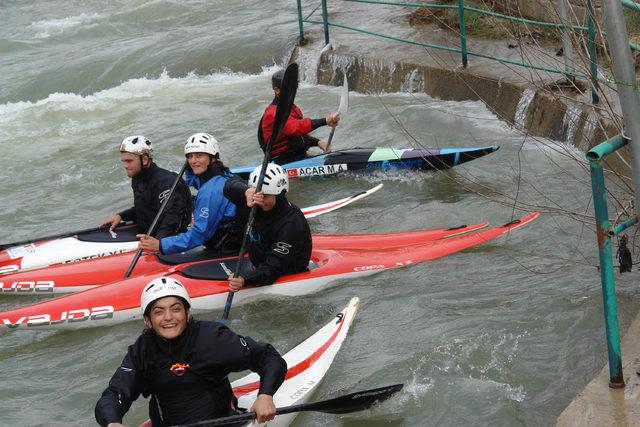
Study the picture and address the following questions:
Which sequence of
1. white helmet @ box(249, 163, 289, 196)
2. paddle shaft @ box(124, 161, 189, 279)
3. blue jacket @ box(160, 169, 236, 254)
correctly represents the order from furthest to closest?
paddle shaft @ box(124, 161, 189, 279)
blue jacket @ box(160, 169, 236, 254)
white helmet @ box(249, 163, 289, 196)

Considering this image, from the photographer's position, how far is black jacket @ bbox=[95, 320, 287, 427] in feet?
14.3

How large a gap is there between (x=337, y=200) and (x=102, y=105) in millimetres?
6617

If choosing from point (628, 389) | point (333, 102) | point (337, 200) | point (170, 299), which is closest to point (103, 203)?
point (337, 200)

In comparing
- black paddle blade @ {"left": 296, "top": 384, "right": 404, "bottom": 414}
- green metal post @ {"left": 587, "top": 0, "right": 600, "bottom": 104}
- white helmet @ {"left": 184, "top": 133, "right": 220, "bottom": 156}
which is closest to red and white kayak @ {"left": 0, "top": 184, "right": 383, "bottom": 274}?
white helmet @ {"left": 184, "top": 133, "right": 220, "bottom": 156}

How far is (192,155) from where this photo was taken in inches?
288

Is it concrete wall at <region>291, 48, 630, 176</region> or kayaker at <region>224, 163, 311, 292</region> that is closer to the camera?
kayaker at <region>224, 163, 311, 292</region>

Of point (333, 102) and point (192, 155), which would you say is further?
point (333, 102)

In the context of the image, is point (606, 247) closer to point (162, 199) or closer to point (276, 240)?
point (276, 240)

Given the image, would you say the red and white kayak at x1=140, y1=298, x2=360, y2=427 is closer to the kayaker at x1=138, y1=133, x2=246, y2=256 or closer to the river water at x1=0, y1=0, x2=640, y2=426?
the river water at x1=0, y1=0, x2=640, y2=426

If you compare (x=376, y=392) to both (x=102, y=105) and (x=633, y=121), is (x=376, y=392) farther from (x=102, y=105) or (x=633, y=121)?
(x=102, y=105)

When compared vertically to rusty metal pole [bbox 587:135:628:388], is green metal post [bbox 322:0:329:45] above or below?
above

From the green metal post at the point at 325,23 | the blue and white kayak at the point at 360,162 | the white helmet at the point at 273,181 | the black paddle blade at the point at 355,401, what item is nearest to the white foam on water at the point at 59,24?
the green metal post at the point at 325,23

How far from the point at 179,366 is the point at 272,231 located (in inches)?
96.2

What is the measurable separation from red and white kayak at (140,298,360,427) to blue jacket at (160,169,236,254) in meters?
1.54
